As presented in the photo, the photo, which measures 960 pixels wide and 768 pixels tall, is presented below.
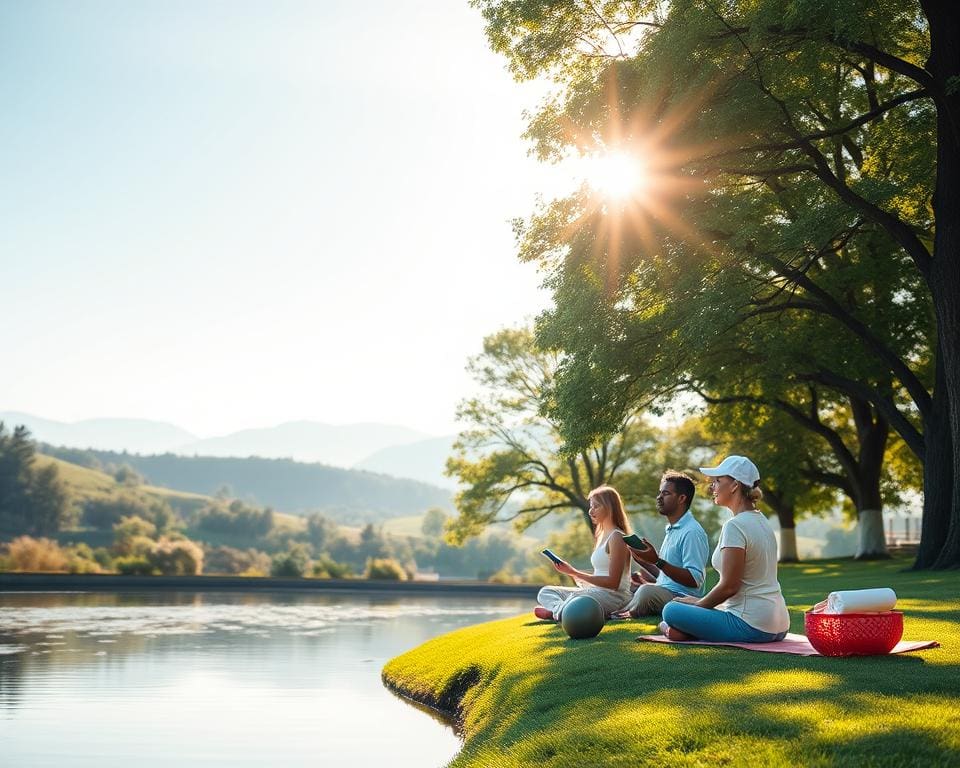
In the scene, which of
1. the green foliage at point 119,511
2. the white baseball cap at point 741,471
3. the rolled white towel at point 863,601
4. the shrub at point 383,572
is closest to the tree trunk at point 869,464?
the white baseball cap at point 741,471

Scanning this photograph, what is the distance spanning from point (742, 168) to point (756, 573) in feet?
42.6

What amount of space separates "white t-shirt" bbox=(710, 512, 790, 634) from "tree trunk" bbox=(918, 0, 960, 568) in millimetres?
10397

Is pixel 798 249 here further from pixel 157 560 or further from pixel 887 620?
pixel 157 560

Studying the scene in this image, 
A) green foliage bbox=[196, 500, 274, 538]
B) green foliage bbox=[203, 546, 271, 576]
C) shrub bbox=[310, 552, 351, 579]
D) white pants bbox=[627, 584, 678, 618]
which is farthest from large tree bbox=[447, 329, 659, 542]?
green foliage bbox=[196, 500, 274, 538]

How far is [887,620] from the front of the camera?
7477 millimetres

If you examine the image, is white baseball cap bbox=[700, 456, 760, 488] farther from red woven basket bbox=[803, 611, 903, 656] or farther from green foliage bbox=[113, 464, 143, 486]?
green foliage bbox=[113, 464, 143, 486]

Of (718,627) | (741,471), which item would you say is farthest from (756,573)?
(741,471)

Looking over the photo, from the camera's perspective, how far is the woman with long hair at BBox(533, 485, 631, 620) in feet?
36.1

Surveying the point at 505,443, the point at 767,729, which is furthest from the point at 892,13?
the point at 505,443

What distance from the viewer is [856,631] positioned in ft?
24.4

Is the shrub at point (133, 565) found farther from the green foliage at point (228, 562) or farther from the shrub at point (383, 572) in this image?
the green foliage at point (228, 562)

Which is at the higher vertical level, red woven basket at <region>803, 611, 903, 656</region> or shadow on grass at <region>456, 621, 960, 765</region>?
red woven basket at <region>803, 611, 903, 656</region>

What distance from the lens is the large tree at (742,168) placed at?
17.0 meters

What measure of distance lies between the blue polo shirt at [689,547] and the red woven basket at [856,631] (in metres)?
2.95
